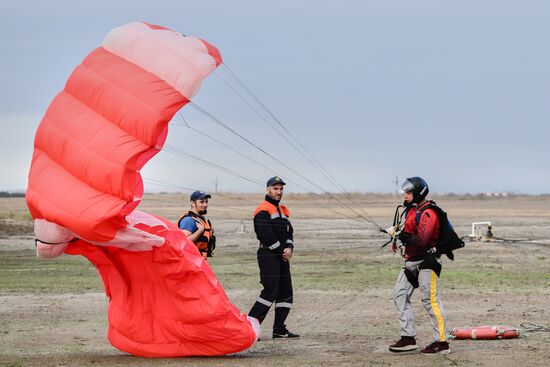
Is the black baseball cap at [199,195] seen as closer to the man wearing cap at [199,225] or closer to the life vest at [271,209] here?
the man wearing cap at [199,225]

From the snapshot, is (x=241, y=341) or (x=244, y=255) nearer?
(x=241, y=341)

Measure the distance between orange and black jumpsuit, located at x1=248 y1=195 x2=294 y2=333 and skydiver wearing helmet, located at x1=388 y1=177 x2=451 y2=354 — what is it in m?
1.72

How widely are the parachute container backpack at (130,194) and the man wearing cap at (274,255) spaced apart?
3.48ft

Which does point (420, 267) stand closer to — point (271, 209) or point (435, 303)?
point (435, 303)

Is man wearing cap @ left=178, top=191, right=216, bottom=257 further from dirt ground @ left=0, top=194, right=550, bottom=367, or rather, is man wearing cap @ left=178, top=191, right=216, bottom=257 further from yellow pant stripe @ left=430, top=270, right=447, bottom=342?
yellow pant stripe @ left=430, top=270, right=447, bottom=342

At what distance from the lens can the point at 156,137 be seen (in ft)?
33.7

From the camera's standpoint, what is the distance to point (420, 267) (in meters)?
11.2

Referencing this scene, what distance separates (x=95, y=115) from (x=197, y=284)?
198cm

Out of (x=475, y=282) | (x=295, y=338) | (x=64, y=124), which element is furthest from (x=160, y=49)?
(x=475, y=282)

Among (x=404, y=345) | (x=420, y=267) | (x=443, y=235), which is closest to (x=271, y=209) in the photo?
(x=420, y=267)

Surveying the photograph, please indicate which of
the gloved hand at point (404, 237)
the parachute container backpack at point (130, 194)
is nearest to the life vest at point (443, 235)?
the gloved hand at point (404, 237)

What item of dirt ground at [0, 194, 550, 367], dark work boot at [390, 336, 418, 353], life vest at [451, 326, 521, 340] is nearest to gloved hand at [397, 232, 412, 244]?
dark work boot at [390, 336, 418, 353]

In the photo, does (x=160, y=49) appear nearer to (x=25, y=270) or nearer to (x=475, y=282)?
(x=475, y=282)

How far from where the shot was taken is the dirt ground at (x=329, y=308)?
1103cm
